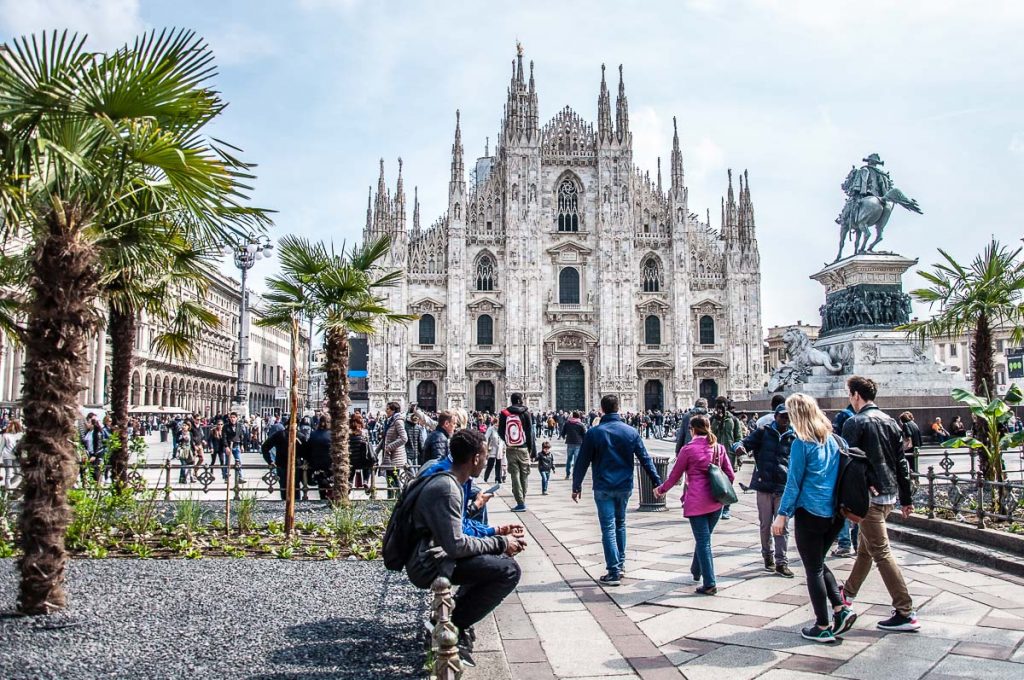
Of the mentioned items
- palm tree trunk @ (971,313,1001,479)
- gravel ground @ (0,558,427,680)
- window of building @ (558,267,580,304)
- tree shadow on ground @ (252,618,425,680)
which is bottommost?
tree shadow on ground @ (252,618,425,680)

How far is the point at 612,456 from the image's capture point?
6352mm

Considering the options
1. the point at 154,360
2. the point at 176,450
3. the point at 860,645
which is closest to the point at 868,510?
the point at 860,645

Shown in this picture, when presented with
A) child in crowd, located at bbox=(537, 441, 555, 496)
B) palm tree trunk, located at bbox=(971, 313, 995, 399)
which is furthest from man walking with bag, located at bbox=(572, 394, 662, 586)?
child in crowd, located at bbox=(537, 441, 555, 496)

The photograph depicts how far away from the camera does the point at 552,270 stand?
144ft

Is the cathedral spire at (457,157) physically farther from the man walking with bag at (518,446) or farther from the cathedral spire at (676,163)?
the man walking with bag at (518,446)

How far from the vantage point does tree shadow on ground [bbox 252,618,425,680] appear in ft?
13.2

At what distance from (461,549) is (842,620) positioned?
2.43 meters

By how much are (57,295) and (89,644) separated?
2018mm

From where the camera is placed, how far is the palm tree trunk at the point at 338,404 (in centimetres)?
1000

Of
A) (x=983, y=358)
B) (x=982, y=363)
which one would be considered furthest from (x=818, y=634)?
(x=983, y=358)

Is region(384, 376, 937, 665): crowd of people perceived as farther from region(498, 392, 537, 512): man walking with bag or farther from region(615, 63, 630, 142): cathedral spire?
Answer: region(615, 63, 630, 142): cathedral spire

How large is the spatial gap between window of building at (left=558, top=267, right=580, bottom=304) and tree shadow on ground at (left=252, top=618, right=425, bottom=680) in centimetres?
3934

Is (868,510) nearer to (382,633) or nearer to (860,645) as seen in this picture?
(860,645)

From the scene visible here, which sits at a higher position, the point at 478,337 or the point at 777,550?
the point at 478,337
